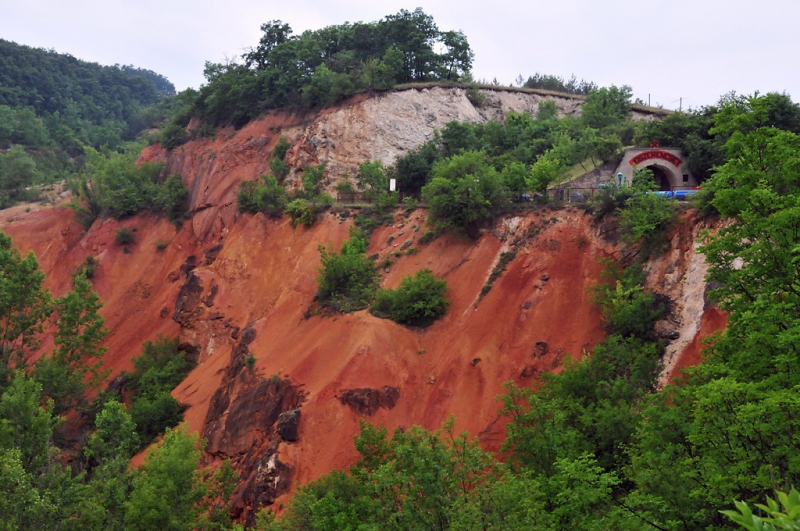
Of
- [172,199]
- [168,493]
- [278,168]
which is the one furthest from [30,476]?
[172,199]

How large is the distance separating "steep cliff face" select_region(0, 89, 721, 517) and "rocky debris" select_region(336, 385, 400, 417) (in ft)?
0.14

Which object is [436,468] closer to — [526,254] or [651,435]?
[651,435]

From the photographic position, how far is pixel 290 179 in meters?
39.6

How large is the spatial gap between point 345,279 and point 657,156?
1486 cm

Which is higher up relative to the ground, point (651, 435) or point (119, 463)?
point (651, 435)

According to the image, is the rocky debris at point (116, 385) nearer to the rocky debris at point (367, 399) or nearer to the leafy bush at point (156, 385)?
the leafy bush at point (156, 385)

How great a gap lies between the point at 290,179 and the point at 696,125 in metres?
21.2

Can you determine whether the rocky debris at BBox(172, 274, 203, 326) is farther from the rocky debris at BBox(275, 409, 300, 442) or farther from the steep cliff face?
the rocky debris at BBox(275, 409, 300, 442)

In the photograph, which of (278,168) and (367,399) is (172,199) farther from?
(367,399)

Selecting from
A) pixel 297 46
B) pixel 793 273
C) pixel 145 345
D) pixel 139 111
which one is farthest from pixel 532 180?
pixel 139 111

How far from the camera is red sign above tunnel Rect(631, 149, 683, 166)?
31.0m

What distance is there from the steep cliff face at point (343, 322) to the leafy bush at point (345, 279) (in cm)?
81

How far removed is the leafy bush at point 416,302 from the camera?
2703cm

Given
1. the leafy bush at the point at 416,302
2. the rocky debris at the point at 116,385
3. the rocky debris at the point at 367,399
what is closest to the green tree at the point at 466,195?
the leafy bush at the point at 416,302
